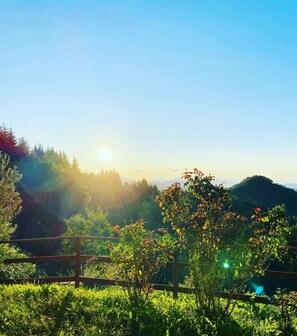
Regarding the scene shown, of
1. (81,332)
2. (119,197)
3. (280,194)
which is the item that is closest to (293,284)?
(280,194)

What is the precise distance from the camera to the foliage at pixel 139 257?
8.04m

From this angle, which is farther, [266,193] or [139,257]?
[266,193]

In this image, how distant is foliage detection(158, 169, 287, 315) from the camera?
701cm

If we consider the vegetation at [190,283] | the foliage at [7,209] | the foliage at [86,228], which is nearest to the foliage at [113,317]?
the vegetation at [190,283]

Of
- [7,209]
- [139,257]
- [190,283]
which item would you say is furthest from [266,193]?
[139,257]

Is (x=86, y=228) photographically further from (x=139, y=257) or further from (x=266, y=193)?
(x=266, y=193)

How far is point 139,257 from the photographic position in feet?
26.3

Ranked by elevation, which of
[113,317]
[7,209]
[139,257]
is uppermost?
[7,209]

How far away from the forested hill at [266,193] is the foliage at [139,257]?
30391 mm

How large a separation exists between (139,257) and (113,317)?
1469 millimetres

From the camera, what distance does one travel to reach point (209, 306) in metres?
7.18

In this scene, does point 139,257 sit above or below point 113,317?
above

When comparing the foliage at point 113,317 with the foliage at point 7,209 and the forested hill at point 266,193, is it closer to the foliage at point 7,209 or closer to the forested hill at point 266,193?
the foliage at point 7,209

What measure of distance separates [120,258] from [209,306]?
1.99 meters
